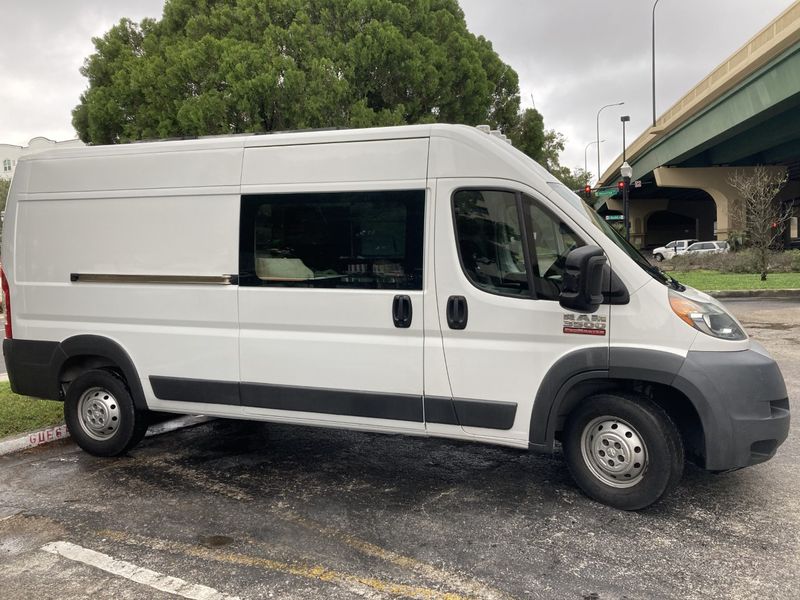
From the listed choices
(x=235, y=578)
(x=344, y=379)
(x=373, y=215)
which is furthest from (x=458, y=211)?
(x=235, y=578)

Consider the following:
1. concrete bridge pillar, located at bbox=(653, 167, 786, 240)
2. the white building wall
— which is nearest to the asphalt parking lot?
concrete bridge pillar, located at bbox=(653, 167, 786, 240)

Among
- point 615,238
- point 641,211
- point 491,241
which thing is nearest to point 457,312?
point 491,241

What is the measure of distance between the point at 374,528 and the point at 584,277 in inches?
74.2

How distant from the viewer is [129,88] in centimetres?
2359

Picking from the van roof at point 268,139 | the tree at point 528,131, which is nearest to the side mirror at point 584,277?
the van roof at point 268,139

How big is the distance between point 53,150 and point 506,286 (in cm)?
387

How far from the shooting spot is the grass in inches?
233

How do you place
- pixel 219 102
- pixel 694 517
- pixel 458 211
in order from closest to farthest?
pixel 694 517 < pixel 458 211 < pixel 219 102

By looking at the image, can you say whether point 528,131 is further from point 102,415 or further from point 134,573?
point 134,573

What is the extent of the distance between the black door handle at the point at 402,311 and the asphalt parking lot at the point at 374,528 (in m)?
1.15

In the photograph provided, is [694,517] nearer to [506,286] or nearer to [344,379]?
[506,286]

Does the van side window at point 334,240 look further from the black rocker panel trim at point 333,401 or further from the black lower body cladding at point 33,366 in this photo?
the black lower body cladding at point 33,366

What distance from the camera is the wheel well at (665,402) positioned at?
4004mm

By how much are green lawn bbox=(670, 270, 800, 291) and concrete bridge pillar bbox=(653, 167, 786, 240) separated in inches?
693
